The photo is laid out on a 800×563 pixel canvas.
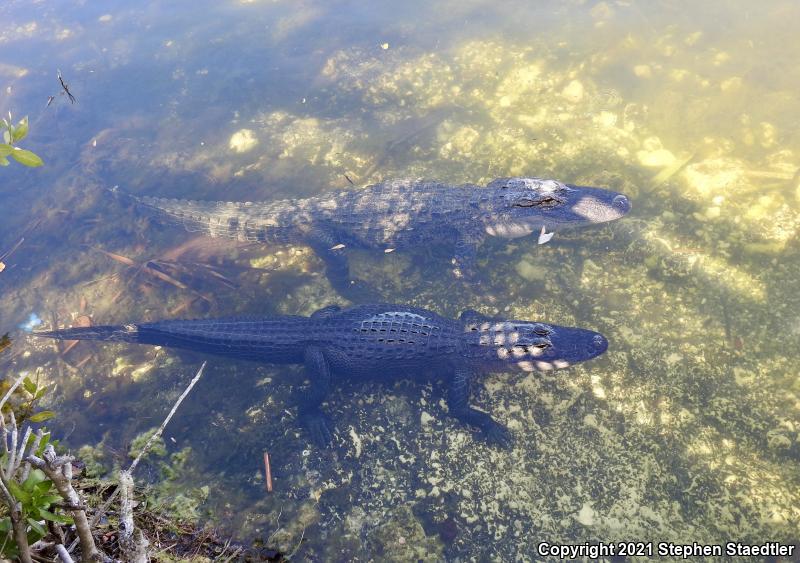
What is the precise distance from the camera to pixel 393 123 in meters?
7.20

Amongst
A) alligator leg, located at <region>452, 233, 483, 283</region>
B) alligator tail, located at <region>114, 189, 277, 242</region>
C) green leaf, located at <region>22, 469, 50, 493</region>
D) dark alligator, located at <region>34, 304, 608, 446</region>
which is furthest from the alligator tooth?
green leaf, located at <region>22, 469, 50, 493</region>

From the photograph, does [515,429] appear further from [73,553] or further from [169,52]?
[169,52]

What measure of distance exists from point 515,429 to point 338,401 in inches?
67.7

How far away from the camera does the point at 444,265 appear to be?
5.52 metres

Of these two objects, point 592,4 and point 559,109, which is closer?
point 559,109

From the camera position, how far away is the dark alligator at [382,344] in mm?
4078

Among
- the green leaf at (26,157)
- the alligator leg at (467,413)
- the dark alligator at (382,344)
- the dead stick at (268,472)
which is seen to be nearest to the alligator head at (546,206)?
the dark alligator at (382,344)

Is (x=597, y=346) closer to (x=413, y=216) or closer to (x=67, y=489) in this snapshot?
(x=413, y=216)

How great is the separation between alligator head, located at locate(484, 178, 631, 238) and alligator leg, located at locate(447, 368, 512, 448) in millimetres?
2175

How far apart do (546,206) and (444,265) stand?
1.43 metres

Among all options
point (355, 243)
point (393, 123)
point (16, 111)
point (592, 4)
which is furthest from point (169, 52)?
point (592, 4)

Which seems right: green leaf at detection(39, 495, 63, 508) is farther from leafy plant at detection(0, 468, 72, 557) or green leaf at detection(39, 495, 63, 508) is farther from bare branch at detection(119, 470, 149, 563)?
bare branch at detection(119, 470, 149, 563)

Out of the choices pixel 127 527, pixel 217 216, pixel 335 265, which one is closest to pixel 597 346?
pixel 335 265

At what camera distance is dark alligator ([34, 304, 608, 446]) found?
4.08m
